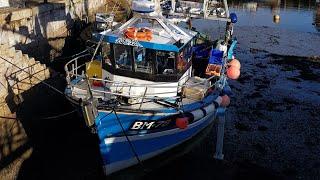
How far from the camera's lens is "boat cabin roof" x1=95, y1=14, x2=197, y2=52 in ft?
34.1

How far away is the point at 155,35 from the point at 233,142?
491 centimetres

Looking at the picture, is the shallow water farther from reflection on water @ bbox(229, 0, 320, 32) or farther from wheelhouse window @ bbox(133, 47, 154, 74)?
reflection on water @ bbox(229, 0, 320, 32)

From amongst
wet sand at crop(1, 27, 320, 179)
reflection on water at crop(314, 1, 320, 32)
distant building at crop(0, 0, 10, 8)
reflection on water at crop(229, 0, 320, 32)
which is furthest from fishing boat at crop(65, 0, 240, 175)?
reflection on water at crop(314, 1, 320, 32)

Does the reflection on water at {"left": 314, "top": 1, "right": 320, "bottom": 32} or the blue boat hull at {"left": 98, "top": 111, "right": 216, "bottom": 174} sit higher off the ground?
the reflection on water at {"left": 314, "top": 1, "right": 320, "bottom": 32}

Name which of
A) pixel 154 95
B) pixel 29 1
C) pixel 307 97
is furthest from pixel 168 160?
pixel 29 1

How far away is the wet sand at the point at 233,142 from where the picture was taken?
36.1 ft

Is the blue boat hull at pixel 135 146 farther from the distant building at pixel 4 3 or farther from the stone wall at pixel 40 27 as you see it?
the distant building at pixel 4 3

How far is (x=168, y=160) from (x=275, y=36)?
24.2 meters

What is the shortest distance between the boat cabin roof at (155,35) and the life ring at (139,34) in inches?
2.4

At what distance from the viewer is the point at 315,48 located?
28.9 meters

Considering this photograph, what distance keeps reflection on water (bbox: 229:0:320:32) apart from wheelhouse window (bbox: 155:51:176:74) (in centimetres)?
2821

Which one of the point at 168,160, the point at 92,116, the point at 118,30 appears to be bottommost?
the point at 168,160

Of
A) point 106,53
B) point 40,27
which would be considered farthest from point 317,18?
point 106,53

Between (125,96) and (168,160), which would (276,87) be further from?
(125,96)
